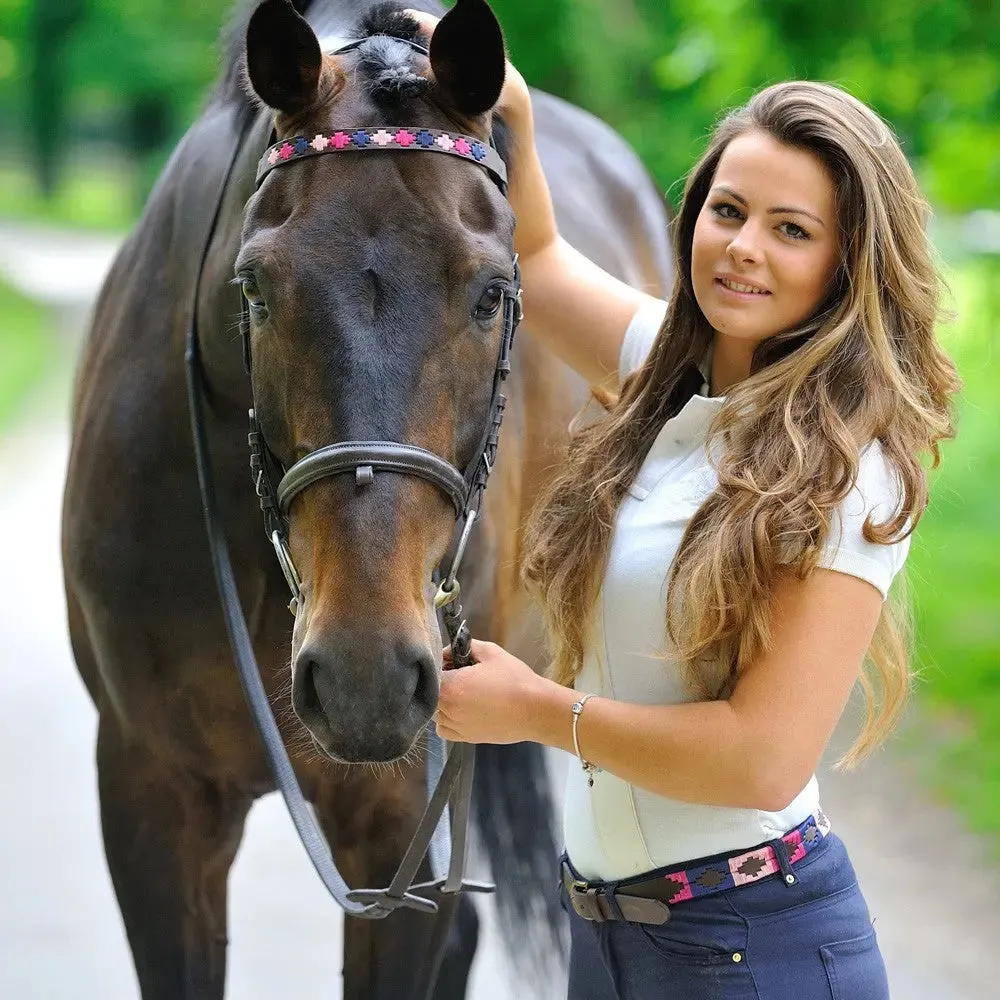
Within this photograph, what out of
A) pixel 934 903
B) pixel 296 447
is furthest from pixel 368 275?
pixel 934 903

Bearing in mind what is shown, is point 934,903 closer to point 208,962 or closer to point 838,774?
point 838,774

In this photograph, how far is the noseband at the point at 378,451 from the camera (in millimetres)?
1555

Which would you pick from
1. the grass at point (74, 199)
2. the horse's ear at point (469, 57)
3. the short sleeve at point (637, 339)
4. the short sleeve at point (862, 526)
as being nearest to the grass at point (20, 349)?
the short sleeve at point (637, 339)

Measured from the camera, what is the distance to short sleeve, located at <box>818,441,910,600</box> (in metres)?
1.59

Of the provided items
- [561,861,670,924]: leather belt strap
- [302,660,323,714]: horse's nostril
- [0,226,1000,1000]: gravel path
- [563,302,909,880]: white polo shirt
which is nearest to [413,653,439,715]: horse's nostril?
[302,660,323,714]: horse's nostril

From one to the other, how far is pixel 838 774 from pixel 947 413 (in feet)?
10.8

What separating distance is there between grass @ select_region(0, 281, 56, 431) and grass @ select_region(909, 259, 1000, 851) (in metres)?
7.11

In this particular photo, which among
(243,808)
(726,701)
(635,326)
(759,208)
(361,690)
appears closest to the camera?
(361,690)

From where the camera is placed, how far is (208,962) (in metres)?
2.63

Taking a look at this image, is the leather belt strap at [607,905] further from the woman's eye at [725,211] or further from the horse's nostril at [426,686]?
the woman's eye at [725,211]

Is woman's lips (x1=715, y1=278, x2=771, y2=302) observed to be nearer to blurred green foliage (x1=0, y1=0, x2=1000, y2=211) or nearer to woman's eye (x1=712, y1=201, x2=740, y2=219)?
woman's eye (x1=712, y1=201, x2=740, y2=219)

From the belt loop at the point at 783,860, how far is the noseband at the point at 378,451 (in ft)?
1.74

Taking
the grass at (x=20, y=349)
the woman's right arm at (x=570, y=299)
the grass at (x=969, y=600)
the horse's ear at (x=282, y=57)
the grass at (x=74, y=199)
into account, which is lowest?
the horse's ear at (x=282, y=57)

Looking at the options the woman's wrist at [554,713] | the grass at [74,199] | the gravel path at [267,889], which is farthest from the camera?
the grass at [74,199]
